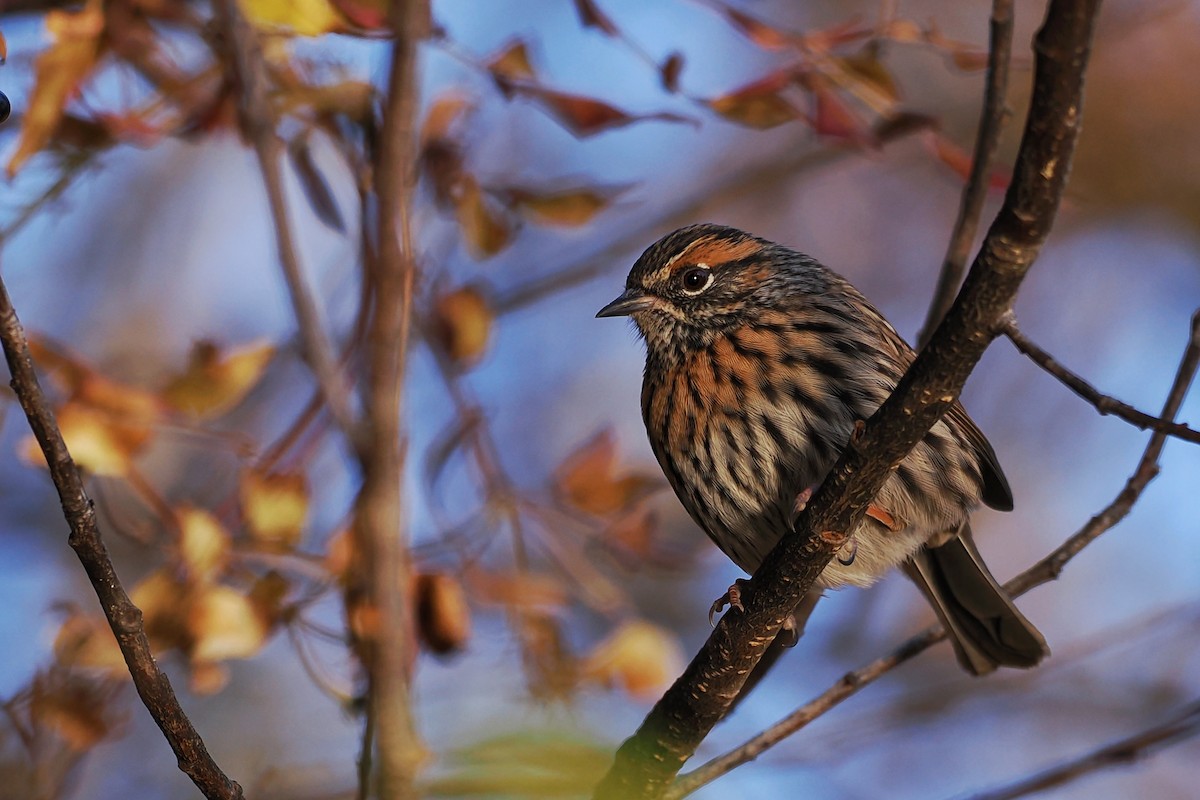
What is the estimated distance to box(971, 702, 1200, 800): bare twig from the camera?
340 cm

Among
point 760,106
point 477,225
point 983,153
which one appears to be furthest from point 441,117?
point 983,153

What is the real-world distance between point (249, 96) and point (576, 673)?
199 cm

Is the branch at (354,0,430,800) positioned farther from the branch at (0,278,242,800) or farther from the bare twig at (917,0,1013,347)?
the bare twig at (917,0,1013,347)

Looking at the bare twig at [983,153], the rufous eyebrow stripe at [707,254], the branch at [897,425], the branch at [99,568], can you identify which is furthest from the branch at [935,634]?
the rufous eyebrow stripe at [707,254]

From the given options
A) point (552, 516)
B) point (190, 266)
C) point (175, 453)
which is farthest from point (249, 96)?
point (190, 266)

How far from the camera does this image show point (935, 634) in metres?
4.02

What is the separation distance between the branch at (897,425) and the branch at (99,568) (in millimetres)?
858

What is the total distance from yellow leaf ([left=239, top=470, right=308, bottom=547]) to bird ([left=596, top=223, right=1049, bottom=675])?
4.37 feet

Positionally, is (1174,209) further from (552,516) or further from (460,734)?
(460,734)

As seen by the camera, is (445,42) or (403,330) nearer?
(403,330)

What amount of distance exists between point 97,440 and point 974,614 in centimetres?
305

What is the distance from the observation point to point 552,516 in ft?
13.4

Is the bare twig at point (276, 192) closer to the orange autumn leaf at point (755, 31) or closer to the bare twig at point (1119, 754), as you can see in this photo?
the orange autumn leaf at point (755, 31)

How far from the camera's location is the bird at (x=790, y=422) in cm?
402
